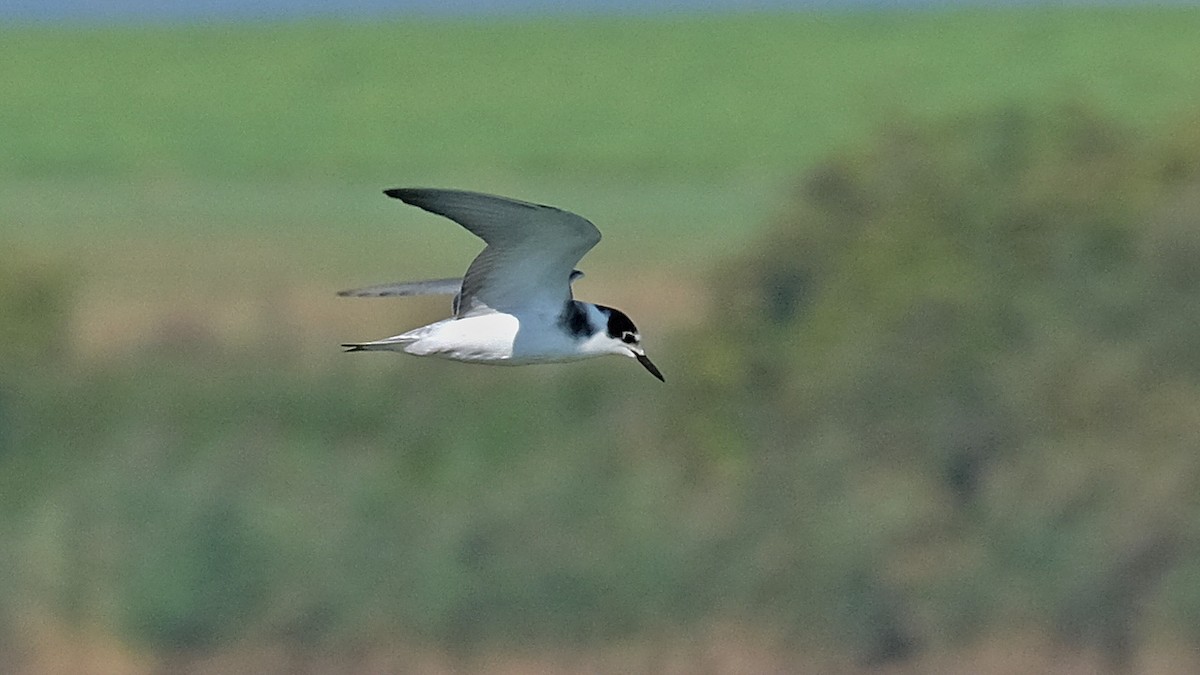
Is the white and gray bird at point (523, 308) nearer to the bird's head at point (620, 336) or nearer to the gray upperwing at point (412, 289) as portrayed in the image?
the bird's head at point (620, 336)

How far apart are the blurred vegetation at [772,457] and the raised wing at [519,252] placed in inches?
314

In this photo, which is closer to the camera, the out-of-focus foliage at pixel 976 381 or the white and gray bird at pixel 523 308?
the white and gray bird at pixel 523 308

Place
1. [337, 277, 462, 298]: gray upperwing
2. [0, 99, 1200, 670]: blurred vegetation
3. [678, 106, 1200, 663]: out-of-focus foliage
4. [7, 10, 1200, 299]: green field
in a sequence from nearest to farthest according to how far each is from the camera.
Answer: [337, 277, 462, 298]: gray upperwing
[0, 99, 1200, 670]: blurred vegetation
[678, 106, 1200, 663]: out-of-focus foliage
[7, 10, 1200, 299]: green field

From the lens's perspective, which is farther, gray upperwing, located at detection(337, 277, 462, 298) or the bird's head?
gray upperwing, located at detection(337, 277, 462, 298)

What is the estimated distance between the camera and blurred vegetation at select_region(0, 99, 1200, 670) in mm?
17609

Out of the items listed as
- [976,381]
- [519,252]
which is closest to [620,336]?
[519,252]

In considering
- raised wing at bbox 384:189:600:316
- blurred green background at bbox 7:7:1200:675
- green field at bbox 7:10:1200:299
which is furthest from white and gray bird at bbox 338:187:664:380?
green field at bbox 7:10:1200:299

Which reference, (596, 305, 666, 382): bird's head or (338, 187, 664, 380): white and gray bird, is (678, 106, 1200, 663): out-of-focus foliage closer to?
(596, 305, 666, 382): bird's head

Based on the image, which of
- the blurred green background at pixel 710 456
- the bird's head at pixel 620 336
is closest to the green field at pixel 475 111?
the blurred green background at pixel 710 456

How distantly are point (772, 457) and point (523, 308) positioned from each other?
10281mm

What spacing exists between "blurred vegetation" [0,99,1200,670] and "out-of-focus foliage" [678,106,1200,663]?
0.08 ft

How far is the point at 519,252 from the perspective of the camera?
9172mm

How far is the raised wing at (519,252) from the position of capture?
8.77 metres

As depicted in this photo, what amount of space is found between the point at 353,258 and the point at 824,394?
16459 millimetres
